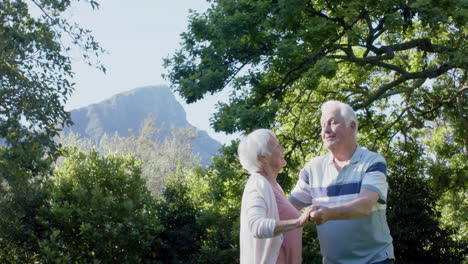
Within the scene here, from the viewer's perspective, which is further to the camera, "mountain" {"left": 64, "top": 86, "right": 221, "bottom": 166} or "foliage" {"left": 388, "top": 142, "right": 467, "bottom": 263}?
"mountain" {"left": 64, "top": 86, "right": 221, "bottom": 166}

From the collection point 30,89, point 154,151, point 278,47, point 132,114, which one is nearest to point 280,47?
point 278,47

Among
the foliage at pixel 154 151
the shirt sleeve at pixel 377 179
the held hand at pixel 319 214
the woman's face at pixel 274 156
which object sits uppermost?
the foliage at pixel 154 151

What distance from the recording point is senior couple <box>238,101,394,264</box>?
279 cm

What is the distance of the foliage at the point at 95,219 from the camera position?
11336 mm

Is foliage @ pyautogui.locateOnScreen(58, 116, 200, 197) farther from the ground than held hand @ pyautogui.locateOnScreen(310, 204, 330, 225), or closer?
farther from the ground

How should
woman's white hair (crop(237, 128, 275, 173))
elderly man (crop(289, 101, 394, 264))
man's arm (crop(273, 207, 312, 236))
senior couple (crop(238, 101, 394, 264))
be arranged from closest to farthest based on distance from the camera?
man's arm (crop(273, 207, 312, 236)), senior couple (crop(238, 101, 394, 264)), elderly man (crop(289, 101, 394, 264)), woman's white hair (crop(237, 128, 275, 173))

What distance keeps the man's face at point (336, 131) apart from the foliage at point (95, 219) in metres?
8.58

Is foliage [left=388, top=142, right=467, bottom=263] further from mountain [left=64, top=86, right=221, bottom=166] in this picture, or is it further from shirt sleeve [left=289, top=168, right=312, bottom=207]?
mountain [left=64, top=86, right=221, bottom=166]

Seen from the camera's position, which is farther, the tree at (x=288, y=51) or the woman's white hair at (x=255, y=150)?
the tree at (x=288, y=51)

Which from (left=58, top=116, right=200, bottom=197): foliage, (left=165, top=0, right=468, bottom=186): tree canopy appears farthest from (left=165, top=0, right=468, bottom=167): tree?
(left=58, top=116, right=200, bottom=197): foliage

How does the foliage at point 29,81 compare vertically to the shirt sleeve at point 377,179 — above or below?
above

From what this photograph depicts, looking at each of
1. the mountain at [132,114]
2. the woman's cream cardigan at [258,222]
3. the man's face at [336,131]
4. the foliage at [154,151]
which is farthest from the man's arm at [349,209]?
the mountain at [132,114]

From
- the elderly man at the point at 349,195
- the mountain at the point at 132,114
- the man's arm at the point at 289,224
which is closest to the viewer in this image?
the man's arm at the point at 289,224

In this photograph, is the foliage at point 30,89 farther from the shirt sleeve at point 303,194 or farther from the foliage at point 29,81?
the shirt sleeve at point 303,194
